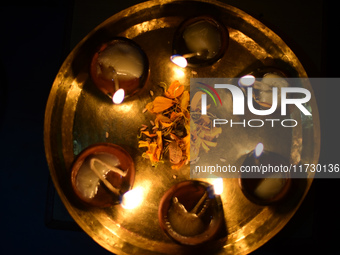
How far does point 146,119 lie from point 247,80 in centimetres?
29

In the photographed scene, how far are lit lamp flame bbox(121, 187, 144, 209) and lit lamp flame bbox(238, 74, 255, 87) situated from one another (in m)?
0.39

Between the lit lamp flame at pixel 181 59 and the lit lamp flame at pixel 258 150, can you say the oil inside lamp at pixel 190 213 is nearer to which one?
the lit lamp flame at pixel 258 150

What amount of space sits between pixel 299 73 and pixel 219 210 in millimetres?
413

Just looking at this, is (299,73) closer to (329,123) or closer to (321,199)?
(329,123)

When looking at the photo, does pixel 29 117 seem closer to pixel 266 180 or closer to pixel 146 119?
pixel 146 119

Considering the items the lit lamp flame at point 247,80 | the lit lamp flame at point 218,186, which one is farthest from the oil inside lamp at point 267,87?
the lit lamp flame at point 218,186

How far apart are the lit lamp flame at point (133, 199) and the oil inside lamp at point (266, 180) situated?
0.27m

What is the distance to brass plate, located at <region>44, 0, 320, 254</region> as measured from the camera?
75 centimetres

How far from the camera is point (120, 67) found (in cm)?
69

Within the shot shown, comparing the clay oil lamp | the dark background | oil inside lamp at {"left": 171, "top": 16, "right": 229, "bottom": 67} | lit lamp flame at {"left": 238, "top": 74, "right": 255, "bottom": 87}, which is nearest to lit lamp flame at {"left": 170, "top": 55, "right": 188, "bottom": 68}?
oil inside lamp at {"left": 171, "top": 16, "right": 229, "bottom": 67}

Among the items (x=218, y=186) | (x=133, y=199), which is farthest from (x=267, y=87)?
(x=133, y=199)

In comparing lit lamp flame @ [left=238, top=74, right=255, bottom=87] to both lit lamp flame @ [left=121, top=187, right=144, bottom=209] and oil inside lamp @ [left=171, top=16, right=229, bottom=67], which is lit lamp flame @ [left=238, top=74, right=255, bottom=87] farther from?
lit lamp flame @ [left=121, top=187, right=144, bottom=209]

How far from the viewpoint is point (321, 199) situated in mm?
1022

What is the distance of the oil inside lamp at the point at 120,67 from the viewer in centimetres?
69
